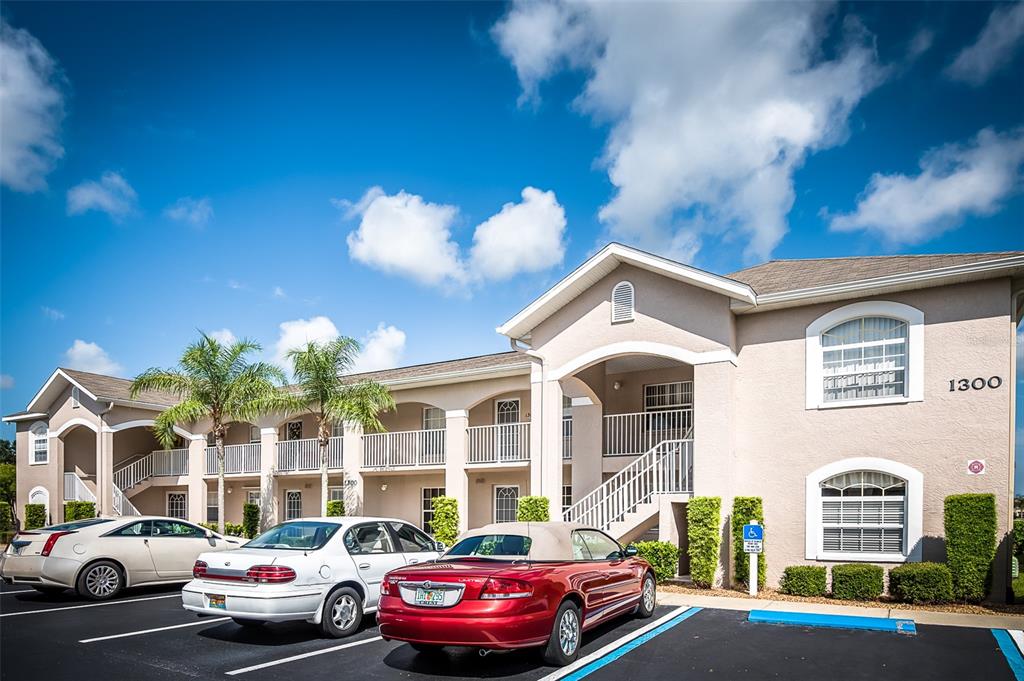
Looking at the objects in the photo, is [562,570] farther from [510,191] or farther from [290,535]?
[510,191]

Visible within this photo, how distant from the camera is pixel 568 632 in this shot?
8.75m

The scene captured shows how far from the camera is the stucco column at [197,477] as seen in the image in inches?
1138

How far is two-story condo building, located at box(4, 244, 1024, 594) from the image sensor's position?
13719 millimetres

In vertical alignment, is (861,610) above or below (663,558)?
below

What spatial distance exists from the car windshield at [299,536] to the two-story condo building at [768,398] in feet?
23.6

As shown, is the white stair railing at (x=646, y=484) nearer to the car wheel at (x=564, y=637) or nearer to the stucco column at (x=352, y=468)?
the car wheel at (x=564, y=637)

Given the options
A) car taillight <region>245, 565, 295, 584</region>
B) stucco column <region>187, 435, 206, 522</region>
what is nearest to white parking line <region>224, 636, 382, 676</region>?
car taillight <region>245, 565, 295, 584</region>

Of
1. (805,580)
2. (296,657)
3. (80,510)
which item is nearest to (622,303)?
(805,580)

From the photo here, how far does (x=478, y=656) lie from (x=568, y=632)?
126 cm

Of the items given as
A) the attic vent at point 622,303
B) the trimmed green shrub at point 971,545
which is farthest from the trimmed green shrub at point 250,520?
the trimmed green shrub at point 971,545

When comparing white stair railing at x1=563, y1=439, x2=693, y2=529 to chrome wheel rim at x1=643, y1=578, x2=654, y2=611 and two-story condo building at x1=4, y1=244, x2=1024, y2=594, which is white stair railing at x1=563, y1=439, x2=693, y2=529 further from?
chrome wheel rim at x1=643, y1=578, x2=654, y2=611

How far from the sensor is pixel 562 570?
8.94 m

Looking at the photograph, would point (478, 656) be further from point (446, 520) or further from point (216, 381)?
point (216, 381)

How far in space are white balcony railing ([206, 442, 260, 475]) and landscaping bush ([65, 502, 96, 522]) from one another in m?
4.24
